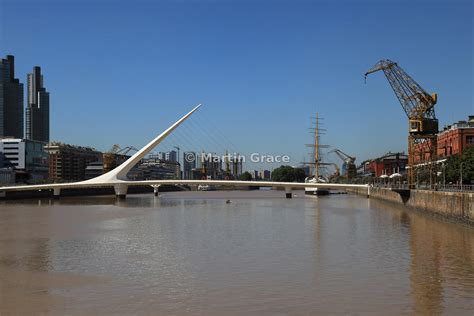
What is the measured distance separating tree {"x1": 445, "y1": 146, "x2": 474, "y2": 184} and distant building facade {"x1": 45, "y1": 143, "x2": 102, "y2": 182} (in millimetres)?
74382

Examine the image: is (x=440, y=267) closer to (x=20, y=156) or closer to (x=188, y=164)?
(x=20, y=156)

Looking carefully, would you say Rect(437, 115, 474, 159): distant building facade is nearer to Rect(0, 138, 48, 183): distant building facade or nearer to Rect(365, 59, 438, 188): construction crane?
Rect(365, 59, 438, 188): construction crane

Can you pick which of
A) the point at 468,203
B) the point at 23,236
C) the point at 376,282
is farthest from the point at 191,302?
the point at 468,203

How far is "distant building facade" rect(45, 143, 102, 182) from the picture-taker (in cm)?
10088

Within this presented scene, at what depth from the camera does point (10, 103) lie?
482ft

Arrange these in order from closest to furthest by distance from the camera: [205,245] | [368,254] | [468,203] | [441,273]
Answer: [441,273] < [368,254] < [205,245] < [468,203]

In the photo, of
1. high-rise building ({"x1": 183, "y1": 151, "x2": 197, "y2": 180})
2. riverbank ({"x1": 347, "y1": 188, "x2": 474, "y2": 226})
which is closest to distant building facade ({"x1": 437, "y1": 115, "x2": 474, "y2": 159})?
riverbank ({"x1": 347, "y1": 188, "x2": 474, "y2": 226})

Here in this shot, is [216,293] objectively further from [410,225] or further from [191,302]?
[410,225]

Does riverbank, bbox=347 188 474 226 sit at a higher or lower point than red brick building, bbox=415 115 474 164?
lower

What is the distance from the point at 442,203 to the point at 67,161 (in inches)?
3582

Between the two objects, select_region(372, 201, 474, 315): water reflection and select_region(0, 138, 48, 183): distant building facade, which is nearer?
select_region(372, 201, 474, 315): water reflection

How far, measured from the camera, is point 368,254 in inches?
568

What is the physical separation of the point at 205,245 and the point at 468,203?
10607 mm

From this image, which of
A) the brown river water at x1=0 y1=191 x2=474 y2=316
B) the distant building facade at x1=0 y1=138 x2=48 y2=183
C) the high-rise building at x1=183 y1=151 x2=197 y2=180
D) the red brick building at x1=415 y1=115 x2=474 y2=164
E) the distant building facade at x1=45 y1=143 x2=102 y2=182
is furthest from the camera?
the high-rise building at x1=183 y1=151 x2=197 y2=180
